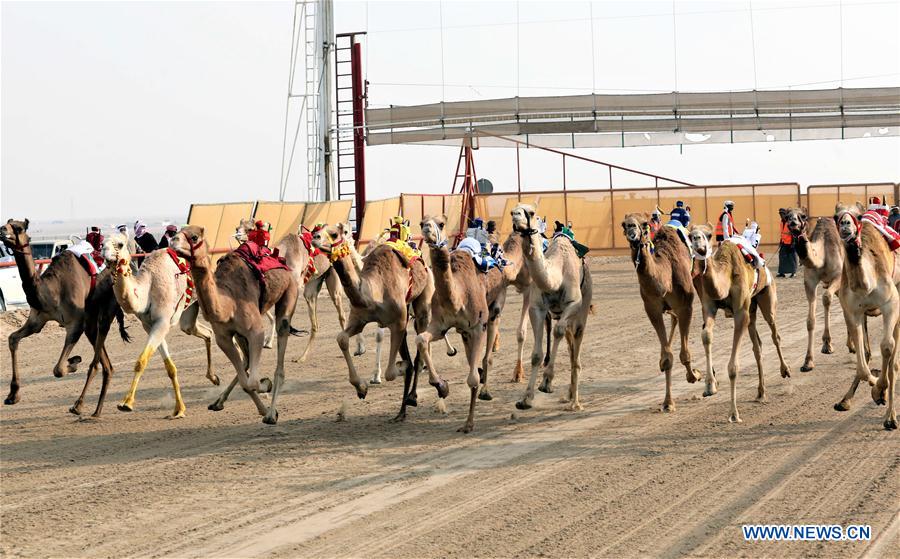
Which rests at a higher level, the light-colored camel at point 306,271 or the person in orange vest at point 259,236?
the person in orange vest at point 259,236

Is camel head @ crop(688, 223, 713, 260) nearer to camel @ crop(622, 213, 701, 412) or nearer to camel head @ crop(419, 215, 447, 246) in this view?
camel @ crop(622, 213, 701, 412)

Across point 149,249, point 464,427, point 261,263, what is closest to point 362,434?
point 464,427

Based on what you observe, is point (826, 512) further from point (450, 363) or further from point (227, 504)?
point (450, 363)

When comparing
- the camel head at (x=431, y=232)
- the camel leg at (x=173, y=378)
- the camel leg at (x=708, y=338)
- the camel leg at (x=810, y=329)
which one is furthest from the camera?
the camel leg at (x=810, y=329)

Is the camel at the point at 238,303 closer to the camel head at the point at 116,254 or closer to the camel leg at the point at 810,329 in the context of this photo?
the camel head at the point at 116,254

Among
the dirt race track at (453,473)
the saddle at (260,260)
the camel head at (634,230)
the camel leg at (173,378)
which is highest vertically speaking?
the camel head at (634,230)

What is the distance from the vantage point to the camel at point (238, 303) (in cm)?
1185

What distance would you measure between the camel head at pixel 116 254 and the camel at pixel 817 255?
7484 millimetres

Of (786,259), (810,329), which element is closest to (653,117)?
(786,259)

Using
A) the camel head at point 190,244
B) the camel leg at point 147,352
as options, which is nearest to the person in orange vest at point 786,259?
the camel leg at point 147,352

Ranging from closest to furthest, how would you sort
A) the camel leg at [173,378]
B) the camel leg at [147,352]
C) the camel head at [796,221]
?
the camel head at [796,221] → the camel leg at [147,352] → the camel leg at [173,378]

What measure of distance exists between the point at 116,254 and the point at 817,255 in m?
8.45

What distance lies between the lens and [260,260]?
43.9ft

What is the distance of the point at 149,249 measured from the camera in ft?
60.4
